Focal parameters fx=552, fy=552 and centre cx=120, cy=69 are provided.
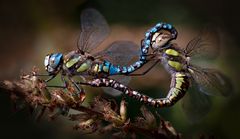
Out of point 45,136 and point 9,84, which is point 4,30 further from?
point 9,84

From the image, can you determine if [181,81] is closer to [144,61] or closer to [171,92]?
[171,92]

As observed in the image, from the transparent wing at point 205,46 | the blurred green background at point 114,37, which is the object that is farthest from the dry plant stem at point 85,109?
the blurred green background at point 114,37

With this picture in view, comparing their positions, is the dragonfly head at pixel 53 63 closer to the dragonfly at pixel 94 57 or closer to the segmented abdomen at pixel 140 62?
the dragonfly at pixel 94 57

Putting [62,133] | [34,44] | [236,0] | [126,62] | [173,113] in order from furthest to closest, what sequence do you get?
[236,0] < [34,44] < [62,133] < [173,113] < [126,62]

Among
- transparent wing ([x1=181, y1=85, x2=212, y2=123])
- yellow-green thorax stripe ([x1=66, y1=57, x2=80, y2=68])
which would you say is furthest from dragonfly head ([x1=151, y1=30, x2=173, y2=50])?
yellow-green thorax stripe ([x1=66, y1=57, x2=80, y2=68])

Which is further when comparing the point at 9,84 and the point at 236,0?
the point at 236,0

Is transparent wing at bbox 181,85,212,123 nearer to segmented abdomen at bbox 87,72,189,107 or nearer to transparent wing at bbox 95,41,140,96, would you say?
A: segmented abdomen at bbox 87,72,189,107

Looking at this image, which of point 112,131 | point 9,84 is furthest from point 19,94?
point 112,131
